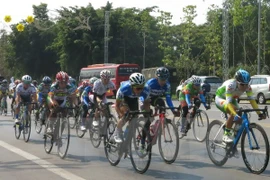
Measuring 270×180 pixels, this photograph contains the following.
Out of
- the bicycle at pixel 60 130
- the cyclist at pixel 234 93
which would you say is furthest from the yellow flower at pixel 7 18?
the cyclist at pixel 234 93

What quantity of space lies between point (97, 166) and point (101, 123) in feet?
7.58

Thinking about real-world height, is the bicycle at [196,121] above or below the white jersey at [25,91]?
below

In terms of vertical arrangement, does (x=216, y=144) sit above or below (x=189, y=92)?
below

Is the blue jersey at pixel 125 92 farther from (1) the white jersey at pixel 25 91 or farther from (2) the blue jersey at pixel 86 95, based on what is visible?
(1) the white jersey at pixel 25 91

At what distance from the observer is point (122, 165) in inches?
367

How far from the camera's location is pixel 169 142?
30.5 ft

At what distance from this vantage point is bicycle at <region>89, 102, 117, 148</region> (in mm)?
11055

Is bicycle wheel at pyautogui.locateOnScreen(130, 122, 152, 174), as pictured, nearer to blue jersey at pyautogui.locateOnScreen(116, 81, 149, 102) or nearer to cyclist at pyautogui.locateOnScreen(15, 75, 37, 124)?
blue jersey at pyautogui.locateOnScreen(116, 81, 149, 102)

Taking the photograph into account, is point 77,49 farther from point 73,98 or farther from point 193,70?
point 73,98

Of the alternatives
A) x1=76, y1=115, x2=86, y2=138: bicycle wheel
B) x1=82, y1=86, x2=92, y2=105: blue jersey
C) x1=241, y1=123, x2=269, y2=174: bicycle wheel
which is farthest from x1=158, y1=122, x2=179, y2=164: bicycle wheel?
x1=76, y1=115, x2=86, y2=138: bicycle wheel

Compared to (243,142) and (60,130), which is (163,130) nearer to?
(243,142)

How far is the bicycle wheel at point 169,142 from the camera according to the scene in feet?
29.9

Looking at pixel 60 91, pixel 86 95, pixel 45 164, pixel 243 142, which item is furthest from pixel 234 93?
pixel 86 95

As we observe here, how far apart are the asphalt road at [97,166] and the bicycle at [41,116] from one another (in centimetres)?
156
